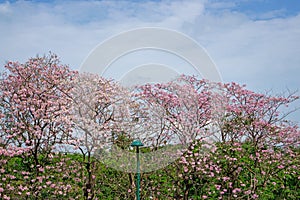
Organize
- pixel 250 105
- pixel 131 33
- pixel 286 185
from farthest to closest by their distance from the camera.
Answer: pixel 286 185
pixel 250 105
pixel 131 33

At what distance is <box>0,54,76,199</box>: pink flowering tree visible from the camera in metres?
5.78

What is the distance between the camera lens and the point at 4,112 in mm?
5953

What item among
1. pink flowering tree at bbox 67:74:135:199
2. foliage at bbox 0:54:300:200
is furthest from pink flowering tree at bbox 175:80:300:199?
pink flowering tree at bbox 67:74:135:199

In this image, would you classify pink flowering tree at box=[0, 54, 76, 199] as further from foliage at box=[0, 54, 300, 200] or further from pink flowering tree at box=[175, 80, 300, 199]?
pink flowering tree at box=[175, 80, 300, 199]

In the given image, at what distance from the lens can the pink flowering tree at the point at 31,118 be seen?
5781mm

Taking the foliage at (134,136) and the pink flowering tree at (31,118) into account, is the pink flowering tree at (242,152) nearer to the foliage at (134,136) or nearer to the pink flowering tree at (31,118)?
the foliage at (134,136)

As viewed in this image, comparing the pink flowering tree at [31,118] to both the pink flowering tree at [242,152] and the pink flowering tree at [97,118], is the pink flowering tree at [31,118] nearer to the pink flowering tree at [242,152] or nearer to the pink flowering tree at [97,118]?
the pink flowering tree at [97,118]

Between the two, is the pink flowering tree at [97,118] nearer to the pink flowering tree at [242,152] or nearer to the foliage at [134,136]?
the foliage at [134,136]

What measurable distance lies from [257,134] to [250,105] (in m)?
0.47

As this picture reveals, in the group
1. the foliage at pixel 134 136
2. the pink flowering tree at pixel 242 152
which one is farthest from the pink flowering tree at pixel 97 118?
the pink flowering tree at pixel 242 152

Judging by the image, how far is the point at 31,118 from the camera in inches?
233

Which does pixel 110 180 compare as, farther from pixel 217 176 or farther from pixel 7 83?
pixel 7 83

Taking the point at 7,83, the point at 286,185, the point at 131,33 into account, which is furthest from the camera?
the point at 286,185

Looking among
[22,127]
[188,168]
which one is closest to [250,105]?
[188,168]
